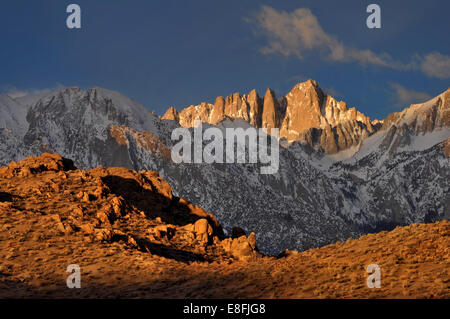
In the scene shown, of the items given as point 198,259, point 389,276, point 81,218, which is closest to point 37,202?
point 81,218

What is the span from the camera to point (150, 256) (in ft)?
125

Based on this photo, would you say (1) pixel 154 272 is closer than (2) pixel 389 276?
No

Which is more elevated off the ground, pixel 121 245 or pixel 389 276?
pixel 121 245

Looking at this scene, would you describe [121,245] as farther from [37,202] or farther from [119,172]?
[119,172]

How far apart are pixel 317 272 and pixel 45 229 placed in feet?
75.1

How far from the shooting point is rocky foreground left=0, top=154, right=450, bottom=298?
28.4 metres

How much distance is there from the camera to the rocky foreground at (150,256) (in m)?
28.4
